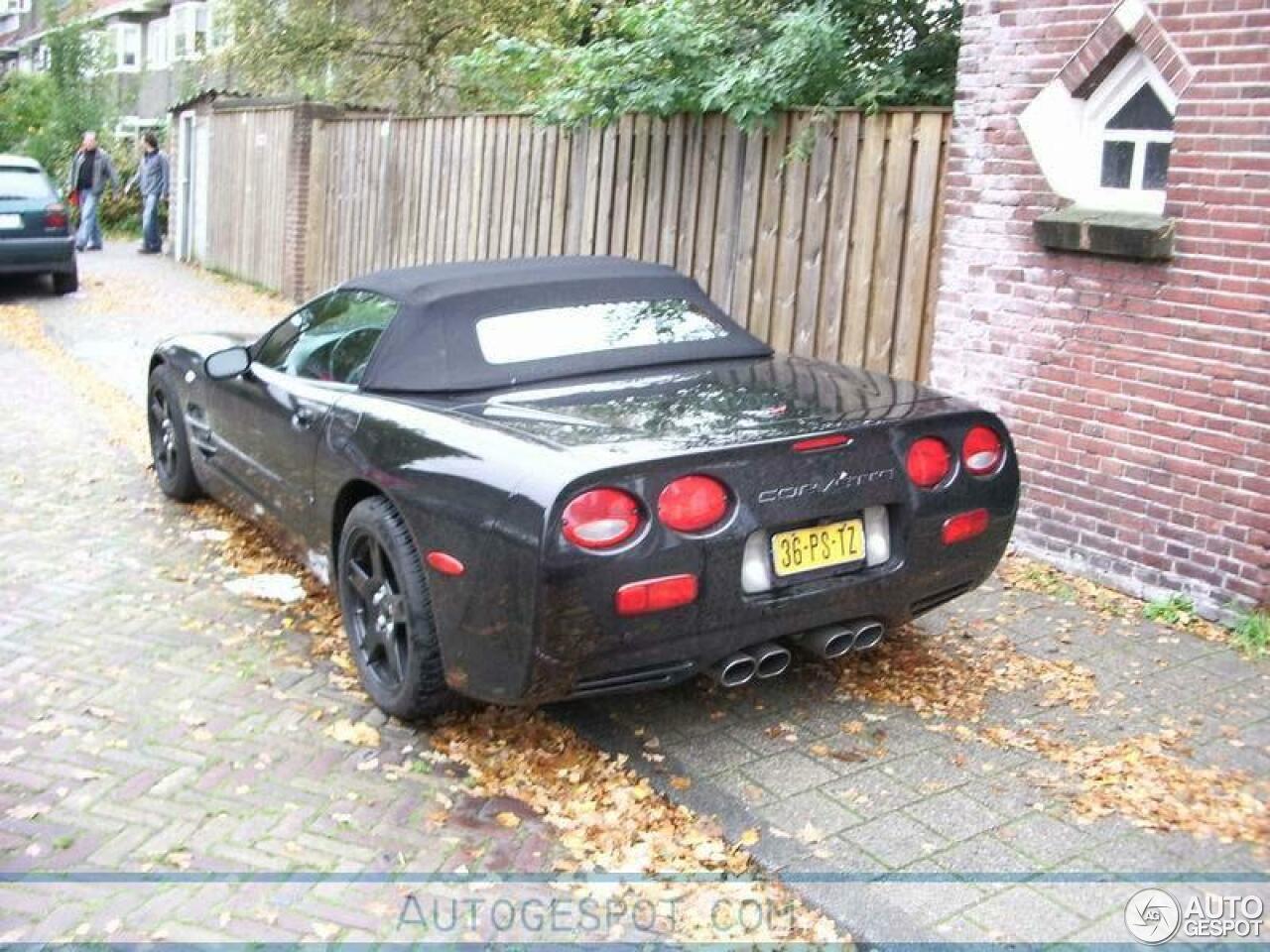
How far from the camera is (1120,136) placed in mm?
6105

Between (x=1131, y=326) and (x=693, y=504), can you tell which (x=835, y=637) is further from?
(x=1131, y=326)

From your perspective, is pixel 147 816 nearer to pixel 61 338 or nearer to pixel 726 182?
pixel 726 182

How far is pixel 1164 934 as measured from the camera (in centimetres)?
337

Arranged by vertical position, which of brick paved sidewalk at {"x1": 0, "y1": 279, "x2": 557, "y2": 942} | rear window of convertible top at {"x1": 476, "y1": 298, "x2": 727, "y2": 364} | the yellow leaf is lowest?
A: brick paved sidewalk at {"x1": 0, "y1": 279, "x2": 557, "y2": 942}

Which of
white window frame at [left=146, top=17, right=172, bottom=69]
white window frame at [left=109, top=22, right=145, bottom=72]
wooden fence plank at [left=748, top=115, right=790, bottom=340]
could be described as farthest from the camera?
white window frame at [left=109, top=22, right=145, bottom=72]

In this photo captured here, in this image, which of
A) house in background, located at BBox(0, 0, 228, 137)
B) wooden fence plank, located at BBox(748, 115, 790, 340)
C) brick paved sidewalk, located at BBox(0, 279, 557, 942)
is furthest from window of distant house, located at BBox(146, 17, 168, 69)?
brick paved sidewalk, located at BBox(0, 279, 557, 942)

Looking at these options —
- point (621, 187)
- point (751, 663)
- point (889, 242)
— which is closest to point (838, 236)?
point (889, 242)

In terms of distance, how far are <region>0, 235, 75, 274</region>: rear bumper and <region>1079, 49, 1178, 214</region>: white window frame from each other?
41.6 feet

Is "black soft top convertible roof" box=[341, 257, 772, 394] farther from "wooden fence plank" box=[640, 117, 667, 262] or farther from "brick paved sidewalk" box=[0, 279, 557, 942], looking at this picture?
"wooden fence plank" box=[640, 117, 667, 262]

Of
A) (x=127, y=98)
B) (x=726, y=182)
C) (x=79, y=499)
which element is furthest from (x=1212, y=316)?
(x=127, y=98)

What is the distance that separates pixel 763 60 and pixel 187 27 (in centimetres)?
3615

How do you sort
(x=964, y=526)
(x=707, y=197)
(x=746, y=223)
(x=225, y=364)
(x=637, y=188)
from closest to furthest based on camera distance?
(x=964, y=526)
(x=225, y=364)
(x=746, y=223)
(x=707, y=197)
(x=637, y=188)

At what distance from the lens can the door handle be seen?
5234mm

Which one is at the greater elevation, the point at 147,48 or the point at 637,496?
the point at 147,48
